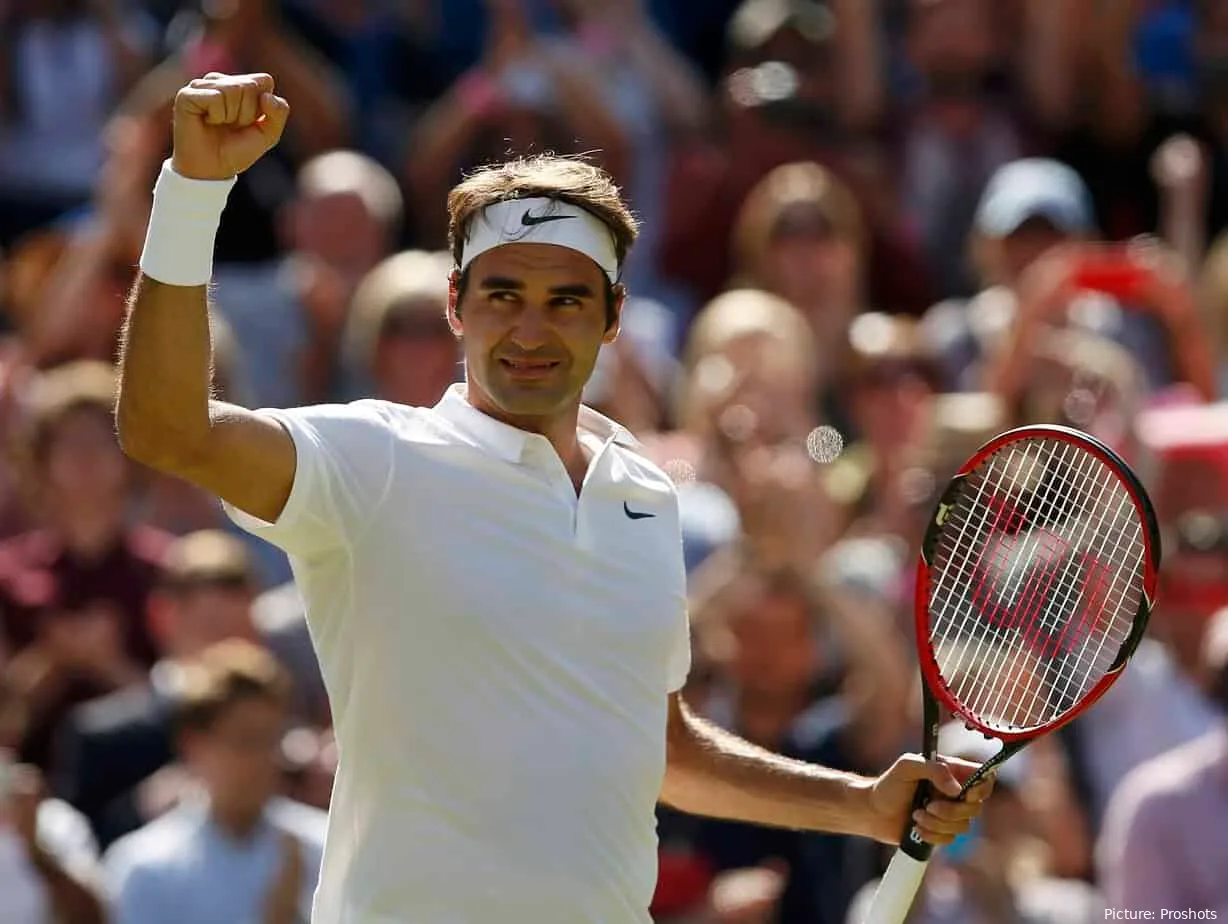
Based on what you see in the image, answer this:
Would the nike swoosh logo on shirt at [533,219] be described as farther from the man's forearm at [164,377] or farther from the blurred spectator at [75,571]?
the blurred spectator at [75,571]

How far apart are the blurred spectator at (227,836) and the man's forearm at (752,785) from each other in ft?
7.46

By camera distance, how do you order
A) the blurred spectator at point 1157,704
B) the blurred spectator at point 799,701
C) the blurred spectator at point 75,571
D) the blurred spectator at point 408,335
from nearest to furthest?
the blurred spectator at point 799,701
the blurred spectator at point 1157,704
the blurred spectator at point 75,571
the blurred spectator at point 408,335

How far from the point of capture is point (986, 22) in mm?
9766

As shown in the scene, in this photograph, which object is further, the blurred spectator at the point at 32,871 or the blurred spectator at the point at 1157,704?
the blurred spectator at the point at 1157,704

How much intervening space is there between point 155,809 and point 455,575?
3.34m

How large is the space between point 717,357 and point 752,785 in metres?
3.76

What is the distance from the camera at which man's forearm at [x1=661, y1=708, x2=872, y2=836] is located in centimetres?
431

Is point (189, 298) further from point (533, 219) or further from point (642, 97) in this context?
point (642, 97)

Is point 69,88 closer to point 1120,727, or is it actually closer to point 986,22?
point 986,22

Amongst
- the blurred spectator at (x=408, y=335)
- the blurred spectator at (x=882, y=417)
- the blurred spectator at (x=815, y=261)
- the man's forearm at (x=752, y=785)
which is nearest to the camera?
the man's forearm at (x=752, y=785)

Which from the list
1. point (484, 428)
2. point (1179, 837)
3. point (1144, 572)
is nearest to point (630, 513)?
point (484, 428)

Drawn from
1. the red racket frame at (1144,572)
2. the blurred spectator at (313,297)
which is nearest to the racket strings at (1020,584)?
the red racket frame at (1144,572)

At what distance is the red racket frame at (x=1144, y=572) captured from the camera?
4.10 metres

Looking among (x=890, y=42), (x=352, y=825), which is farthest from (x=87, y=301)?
(x=352, y=825)
